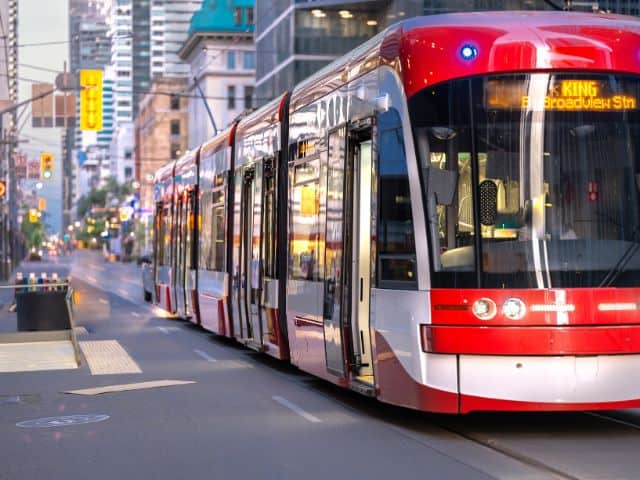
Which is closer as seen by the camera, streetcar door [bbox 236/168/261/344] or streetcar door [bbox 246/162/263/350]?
streetcar door [bbox 246/162/263/350]

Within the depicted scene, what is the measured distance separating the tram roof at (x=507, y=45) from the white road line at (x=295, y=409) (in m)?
3.17

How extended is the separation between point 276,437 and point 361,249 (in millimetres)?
2209

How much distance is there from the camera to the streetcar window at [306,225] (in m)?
14.6

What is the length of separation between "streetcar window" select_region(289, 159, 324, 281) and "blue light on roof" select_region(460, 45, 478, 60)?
347 cm

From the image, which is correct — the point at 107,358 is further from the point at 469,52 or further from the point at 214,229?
the point at 469,52

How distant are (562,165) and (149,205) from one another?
150 m

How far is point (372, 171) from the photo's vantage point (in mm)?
12312

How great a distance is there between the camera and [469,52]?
37.5ft

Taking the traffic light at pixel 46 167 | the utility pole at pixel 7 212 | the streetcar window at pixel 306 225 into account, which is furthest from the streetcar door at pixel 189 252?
the utility pole at pixel 7 212

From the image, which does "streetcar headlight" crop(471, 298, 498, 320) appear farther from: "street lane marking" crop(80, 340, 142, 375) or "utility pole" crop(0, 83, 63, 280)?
"utility pole" crop(0, 83, 63, 280)

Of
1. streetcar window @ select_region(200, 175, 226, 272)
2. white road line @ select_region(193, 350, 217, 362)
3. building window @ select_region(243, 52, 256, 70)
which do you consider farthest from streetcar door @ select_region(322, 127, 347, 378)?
building window @ select_region(243, 52, 256, 70)

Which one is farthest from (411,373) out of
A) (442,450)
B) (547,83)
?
(547,83)

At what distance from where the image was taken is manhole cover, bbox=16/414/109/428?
42.0ft

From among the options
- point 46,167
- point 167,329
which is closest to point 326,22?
point 46,167
